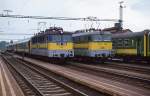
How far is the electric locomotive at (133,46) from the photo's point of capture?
32.9 m

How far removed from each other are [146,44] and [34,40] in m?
15.7

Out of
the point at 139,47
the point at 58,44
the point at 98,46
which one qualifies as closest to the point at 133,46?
the point at 139,47

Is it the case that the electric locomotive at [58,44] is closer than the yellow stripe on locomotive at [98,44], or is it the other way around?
the electric locomotive at [58,44]

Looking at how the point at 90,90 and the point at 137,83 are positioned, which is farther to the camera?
the point at 137,83

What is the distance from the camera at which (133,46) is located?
35094 millimetres

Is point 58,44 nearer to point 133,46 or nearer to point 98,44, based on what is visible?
point 98,44

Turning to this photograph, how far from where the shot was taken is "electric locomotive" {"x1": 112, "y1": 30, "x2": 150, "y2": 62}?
1294 inches

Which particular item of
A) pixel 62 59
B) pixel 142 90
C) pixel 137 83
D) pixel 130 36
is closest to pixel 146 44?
pixel 130 36

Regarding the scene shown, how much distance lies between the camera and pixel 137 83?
18250 millimetres

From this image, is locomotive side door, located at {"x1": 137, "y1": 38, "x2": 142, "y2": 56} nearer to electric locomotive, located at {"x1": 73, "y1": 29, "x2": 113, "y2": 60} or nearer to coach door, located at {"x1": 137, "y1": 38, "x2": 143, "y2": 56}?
coach door, located at {"x1": 137, "y1": 38, "x2": 143, "y2": 56}

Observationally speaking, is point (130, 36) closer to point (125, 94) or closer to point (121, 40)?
point (121, 40)

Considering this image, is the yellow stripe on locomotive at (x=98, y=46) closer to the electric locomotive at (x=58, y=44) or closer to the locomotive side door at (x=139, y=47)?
the electric locomotive at (x=58, y=44)

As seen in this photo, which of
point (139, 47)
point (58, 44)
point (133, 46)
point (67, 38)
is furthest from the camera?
point (133, 46)

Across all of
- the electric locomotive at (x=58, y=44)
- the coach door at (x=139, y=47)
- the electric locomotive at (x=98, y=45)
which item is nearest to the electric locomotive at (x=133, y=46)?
the coach door at (x=139, y=47)
